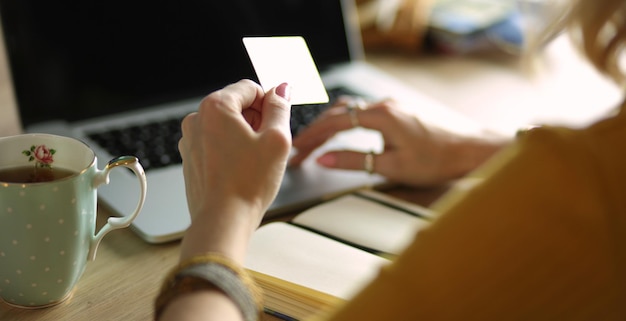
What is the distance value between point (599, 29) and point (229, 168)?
31cm

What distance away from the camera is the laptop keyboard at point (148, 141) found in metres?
0.90

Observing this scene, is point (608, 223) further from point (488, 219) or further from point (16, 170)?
point (16, 170)

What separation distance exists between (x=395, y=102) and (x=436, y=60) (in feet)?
1.75

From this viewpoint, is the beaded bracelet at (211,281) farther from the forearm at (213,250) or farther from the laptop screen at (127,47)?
the laptop screen at (127,47)

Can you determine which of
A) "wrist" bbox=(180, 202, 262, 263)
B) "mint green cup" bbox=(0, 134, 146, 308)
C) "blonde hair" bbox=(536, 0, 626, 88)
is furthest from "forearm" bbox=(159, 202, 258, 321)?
"blonde hair" bbox=(536, 0, 626, 88)

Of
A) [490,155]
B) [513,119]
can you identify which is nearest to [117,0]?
[490,155]

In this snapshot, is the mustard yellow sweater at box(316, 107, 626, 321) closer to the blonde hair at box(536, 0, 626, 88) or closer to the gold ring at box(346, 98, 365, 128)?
the blonde hair at box(536, 0, 626, 88)

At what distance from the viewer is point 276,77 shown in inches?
27.4

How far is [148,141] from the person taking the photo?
3.08ft

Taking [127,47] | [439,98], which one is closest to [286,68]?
[127,47]

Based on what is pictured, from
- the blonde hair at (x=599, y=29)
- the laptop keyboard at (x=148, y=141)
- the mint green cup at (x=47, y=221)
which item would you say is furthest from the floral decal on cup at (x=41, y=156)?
Result: the blonde hair at (x=599, y=29)

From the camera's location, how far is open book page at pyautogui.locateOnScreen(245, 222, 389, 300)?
0.67 metres

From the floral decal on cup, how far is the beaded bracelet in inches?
7.2

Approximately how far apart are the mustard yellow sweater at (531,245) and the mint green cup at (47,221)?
270 mm
